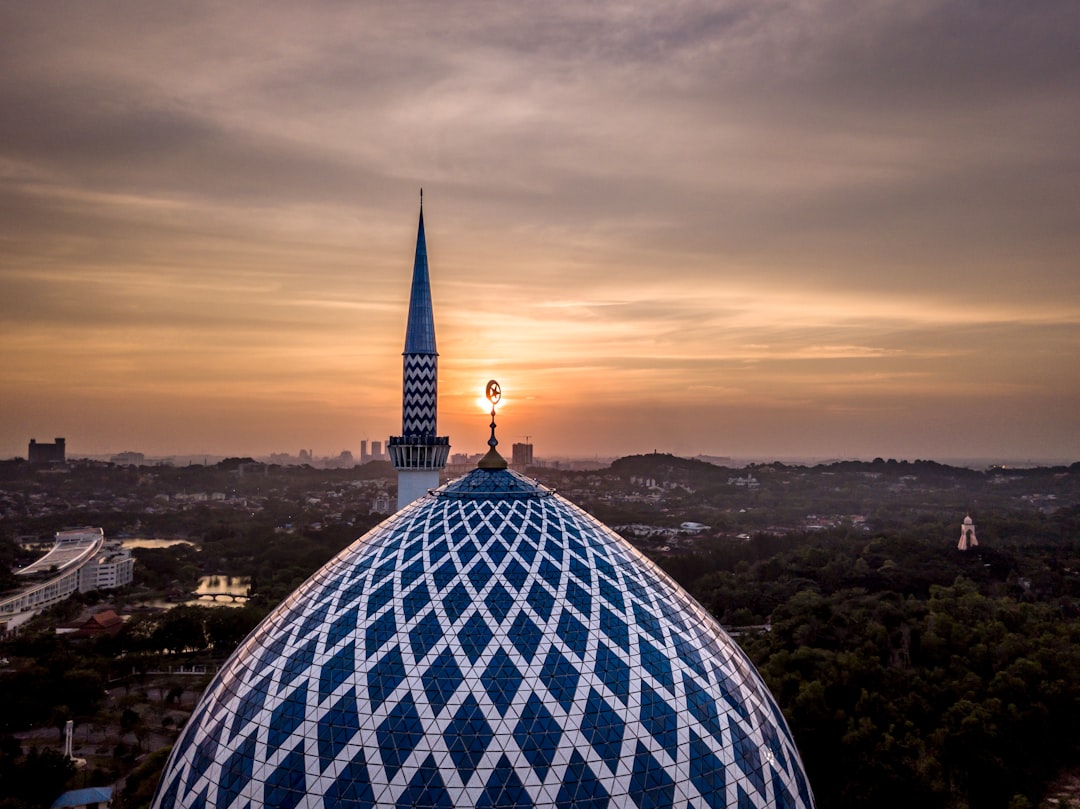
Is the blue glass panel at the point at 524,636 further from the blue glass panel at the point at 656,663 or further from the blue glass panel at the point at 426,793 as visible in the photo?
the blue glass panel at the point at 426,793

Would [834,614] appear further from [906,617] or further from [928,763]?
[928,763]

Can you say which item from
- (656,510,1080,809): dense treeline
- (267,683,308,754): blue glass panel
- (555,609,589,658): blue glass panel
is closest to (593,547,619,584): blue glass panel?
(555,609,589,658): blue glass panel

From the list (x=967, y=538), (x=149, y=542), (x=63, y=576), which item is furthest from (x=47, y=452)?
(x=967, y=538)

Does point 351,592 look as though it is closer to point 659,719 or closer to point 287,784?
point 287,784

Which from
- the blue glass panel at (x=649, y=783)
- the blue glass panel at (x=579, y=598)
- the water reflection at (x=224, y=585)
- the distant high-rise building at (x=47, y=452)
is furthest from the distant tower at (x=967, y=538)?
the distant high-rise building at (x=47, y=452)

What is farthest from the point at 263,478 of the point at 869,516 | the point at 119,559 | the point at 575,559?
the point at 575,559

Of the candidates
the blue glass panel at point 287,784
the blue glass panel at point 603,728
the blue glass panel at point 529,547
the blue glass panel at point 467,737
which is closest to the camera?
the blue glass panel at point 467,737

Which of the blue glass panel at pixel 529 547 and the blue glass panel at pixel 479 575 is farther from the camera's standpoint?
the blue glass panel at pixel 529 547

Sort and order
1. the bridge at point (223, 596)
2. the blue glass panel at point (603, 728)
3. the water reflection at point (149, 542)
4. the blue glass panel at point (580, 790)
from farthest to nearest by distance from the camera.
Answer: the water reflection at point (149, 542), the bridge at point (223, 596), the blue glass panel at point (603, 728), the blue glass panel at point (580, 790)
